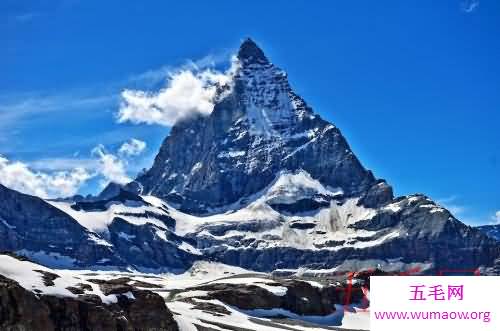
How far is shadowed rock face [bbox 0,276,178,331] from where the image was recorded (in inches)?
4318

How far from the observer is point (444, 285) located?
30.1 meters

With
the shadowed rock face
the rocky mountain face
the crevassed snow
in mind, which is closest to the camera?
the shadowed rock face

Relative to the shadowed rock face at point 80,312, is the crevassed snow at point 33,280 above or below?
above

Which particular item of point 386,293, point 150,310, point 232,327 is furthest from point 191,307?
point 386,293

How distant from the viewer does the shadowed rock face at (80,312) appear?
109688 mm

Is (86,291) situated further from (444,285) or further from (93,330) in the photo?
(444,285)

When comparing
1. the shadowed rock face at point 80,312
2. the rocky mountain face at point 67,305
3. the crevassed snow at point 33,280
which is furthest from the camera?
the crevassed snow at point 33,280

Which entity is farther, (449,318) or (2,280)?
(2,280)

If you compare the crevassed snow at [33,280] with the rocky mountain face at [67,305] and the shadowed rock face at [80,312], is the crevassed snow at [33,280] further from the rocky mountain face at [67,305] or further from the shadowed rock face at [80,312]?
the shadowed rock face at [80,312]

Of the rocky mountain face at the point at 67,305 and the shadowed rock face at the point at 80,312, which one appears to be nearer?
the shadowed rock face at the point at 80,312

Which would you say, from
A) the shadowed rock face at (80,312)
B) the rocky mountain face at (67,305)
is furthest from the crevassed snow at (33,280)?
the shadowed rock face at (80,312)

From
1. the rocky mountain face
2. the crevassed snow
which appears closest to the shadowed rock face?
the rocky mountain face

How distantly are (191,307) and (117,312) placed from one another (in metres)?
61.4

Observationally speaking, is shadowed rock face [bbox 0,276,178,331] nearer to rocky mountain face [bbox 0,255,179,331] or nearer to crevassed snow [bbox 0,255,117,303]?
rocky mountain face [bbox 0,255,179,331]
